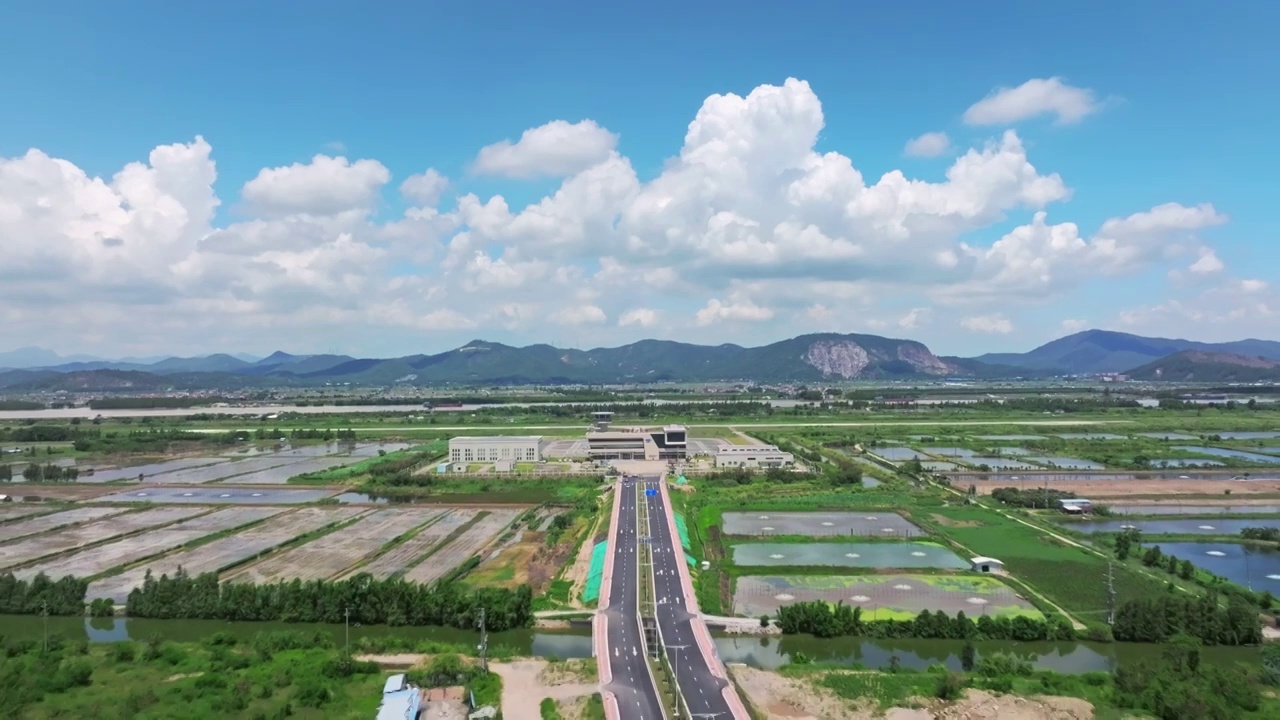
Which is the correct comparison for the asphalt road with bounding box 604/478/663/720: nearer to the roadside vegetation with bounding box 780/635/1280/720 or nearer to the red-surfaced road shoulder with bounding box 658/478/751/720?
the red-surfaced road shoulder with bounding box 658/478/751/720

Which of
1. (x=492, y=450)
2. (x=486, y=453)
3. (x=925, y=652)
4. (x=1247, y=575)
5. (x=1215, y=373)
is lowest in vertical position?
(x=925, y=652)

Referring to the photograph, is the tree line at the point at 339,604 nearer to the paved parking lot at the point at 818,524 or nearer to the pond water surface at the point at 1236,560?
the paved parking lot at the point at 818,524

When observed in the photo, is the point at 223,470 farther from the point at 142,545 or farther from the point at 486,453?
the point at 142,545

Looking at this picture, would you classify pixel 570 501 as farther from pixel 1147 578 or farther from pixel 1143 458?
pixel 1143 458

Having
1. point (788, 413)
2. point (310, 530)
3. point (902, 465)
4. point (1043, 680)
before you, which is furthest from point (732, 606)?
point (788, 413)

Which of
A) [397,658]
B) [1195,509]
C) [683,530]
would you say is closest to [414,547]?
[683,530]

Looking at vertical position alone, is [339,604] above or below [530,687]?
above

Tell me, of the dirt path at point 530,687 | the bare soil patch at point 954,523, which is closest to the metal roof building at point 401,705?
the dirt path at point 530,687

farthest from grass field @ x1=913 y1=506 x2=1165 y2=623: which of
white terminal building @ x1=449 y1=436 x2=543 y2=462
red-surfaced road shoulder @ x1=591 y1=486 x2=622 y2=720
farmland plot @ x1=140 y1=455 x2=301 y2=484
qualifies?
farmland plot @ x1=140 y1=455 x2=301 y2=484
